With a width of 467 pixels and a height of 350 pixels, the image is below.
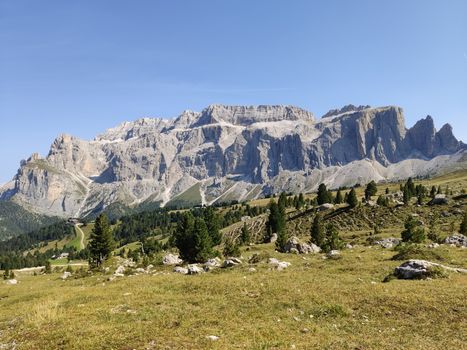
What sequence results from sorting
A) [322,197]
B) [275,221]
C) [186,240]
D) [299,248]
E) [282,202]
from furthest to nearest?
1. [322,197]
2. [282,202]
3. [275,221]
4. [186,240]
5. [299,248]

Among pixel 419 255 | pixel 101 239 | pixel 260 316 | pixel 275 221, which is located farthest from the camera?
pixel 275 221

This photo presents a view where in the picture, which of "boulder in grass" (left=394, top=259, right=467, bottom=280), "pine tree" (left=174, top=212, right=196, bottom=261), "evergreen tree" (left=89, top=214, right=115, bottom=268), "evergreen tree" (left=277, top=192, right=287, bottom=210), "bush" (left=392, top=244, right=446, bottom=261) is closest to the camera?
"boulder in grass" (left=394, top=259, right=467, bottom=280)

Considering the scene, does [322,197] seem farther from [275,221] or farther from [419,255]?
[419,255]

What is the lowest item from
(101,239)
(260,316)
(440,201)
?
(440,201)

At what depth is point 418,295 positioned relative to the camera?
2447 cm

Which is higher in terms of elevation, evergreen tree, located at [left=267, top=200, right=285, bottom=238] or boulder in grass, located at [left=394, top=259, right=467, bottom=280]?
boulder in grass, located at [left=394, top=259, right=467, bottom=280]

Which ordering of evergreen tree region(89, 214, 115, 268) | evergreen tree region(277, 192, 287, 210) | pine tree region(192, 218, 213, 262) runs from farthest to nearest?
evergreen tree region(277, 192, 287, 210), evergreen tree region(89, 214, 115, 268), pine tree region(192, 218, 213, 262)

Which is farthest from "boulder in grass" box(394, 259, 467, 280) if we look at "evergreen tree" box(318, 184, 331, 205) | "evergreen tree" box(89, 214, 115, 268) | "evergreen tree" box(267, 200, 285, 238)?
"evergreen tree" box(318, 184, 331, 205)

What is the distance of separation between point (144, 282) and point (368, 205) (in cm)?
11098

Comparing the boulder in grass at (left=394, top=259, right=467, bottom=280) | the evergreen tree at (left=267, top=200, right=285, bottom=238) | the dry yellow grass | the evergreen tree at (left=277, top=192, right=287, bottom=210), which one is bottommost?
the evergreen tree at (left=267, top=200, right=285, bottom=238)

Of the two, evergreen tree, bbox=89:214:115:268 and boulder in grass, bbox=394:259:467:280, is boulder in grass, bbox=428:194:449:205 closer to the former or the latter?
boulder in grass, bbox=394:259:467:280

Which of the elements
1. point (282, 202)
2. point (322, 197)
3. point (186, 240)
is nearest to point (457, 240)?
point (186, 240)

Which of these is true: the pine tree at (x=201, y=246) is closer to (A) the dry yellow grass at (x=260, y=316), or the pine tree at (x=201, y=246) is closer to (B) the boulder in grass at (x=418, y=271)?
(A) the dry yellow grass at (x=260, y=316)

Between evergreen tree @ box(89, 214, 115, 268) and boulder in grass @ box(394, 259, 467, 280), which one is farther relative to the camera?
evergreen tree @ box(89, 214, 115, 268)
